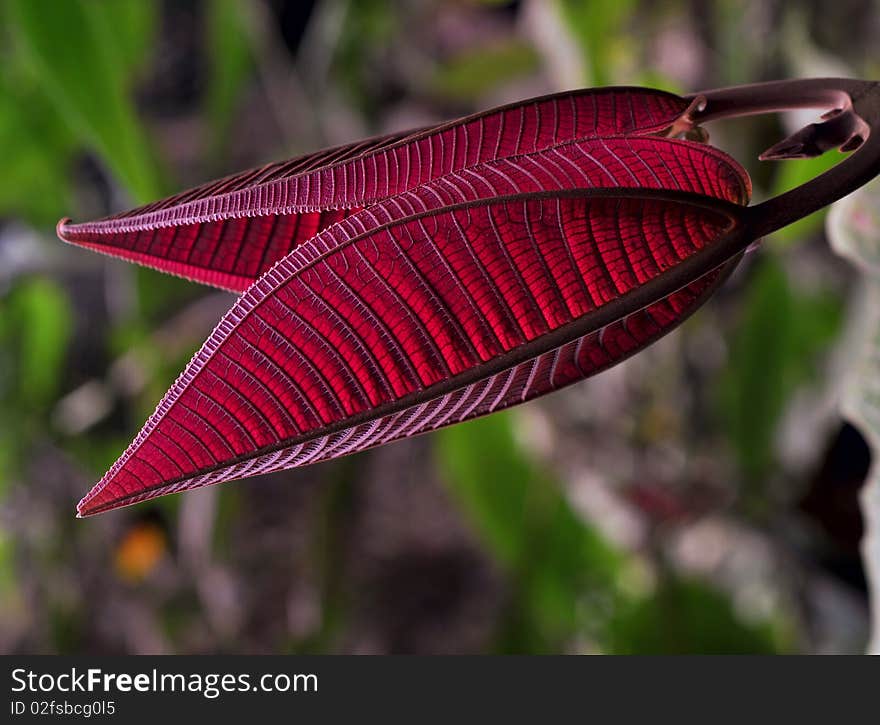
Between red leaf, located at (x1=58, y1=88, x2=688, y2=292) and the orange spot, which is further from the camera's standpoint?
the orange spot

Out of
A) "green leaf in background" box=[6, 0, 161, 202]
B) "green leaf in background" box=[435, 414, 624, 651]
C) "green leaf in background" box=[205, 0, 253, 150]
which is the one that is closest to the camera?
"green leaf in background" box=[6, 0, 161, 202]

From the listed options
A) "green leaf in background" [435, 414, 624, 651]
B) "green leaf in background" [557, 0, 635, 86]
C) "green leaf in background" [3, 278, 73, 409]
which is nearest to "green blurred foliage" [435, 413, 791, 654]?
"green leaf in background" [435, 414, 624, 651]

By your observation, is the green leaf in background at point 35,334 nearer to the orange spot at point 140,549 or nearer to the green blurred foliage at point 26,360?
the green blurred foliage at point 26,360

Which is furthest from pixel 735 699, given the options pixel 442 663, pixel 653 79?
pixel 653 79

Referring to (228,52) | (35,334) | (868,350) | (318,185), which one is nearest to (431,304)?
(318,185)

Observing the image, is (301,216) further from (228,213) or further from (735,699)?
(735,699)

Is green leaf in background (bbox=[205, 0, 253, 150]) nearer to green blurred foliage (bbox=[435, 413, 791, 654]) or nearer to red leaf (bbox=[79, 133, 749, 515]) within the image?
green blurred foliage (bbox=[435, 413, 791, 654])

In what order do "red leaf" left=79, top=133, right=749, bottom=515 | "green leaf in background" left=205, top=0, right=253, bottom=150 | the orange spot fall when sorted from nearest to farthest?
1. "red leaf" left=79, top=133, right=749, bottom=515
2. "green leaf in background" left=205, top=0, right=253, bottom=150
3. the orange spot
